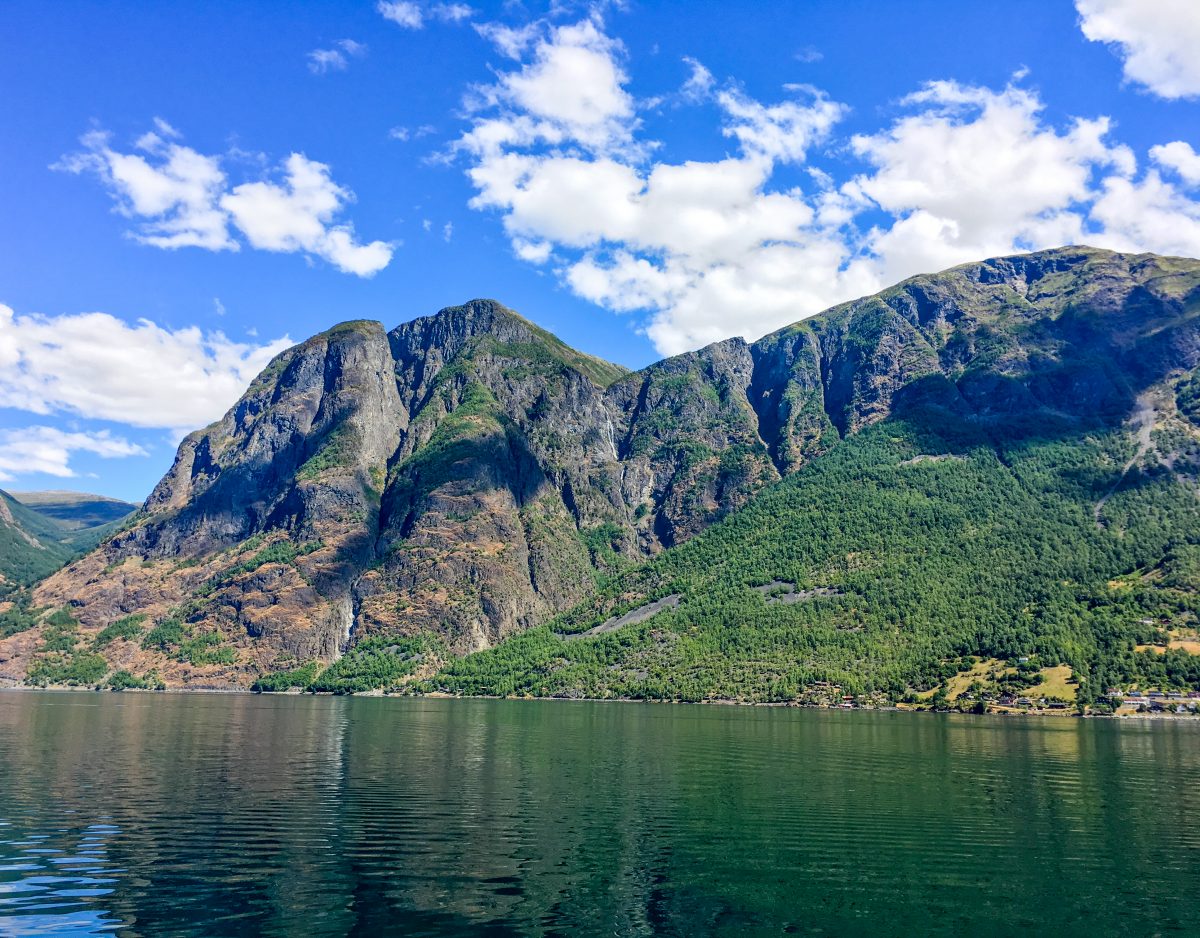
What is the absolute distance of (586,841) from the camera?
166ft

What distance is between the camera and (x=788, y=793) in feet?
231

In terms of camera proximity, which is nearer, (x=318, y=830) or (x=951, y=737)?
(x=318, y=830)

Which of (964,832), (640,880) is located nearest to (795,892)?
(640,880)

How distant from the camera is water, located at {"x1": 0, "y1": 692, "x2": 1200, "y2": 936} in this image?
3600cm

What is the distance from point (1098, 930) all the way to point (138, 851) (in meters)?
48.0

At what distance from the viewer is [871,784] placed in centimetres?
7638

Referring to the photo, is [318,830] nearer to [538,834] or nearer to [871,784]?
[538,834]

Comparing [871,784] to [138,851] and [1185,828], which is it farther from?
[138,851]

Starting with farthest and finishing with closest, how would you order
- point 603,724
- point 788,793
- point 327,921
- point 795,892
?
1. point 603,724
2. point 788,793
3. point 795,892
4. point 327,921

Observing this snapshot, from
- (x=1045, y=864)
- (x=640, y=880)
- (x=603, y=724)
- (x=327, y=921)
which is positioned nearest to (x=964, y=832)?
(x=1045, y=864)

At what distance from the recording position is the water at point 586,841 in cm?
3600

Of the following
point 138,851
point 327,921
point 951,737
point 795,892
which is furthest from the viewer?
point 951,737

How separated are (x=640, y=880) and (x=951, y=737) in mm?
109885

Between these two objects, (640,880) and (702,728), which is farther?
(702,728)
